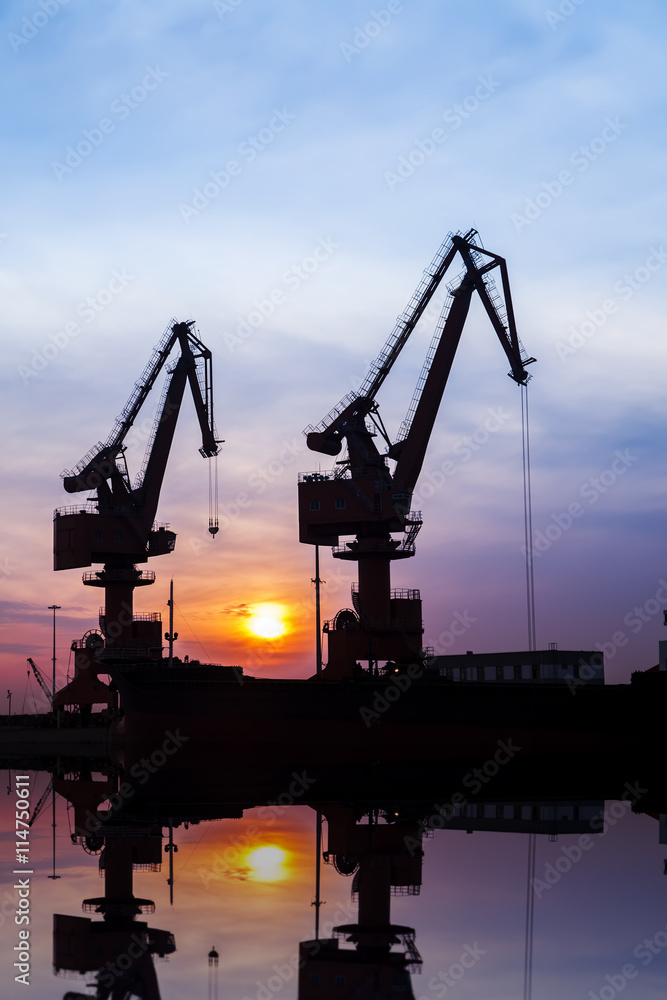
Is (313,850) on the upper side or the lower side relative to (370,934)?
upper

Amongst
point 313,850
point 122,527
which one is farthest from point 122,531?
point 313,850

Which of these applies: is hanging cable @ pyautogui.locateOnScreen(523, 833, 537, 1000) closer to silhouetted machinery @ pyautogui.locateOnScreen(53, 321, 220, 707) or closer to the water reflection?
the water reflection

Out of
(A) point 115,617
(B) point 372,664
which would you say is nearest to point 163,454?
(A) point 115,617

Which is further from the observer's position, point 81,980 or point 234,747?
point 234,747

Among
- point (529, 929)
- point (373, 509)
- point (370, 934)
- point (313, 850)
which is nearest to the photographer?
point (370, 934)

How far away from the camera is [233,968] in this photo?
15328mm

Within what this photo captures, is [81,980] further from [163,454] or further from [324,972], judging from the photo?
[163,454]

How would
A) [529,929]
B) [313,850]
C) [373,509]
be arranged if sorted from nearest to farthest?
[529,929]
[313,850]
[373,509]

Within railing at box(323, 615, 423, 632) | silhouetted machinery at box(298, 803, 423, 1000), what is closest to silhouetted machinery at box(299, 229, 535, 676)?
railing at box(323, 615, 423, 632)

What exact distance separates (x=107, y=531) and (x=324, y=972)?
68376mm

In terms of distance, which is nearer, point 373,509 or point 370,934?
point 370,934

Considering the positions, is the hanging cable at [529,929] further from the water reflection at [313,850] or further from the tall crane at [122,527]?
the tall crane at [122,527]

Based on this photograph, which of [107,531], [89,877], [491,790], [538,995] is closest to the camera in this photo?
[538,995]

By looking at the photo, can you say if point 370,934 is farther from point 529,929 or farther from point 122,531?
point 122,531
